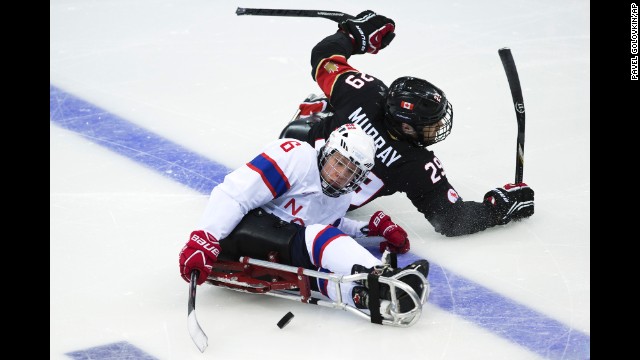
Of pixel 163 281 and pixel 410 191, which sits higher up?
pixel 410 191

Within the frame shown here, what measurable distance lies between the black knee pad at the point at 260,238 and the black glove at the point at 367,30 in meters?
1.51

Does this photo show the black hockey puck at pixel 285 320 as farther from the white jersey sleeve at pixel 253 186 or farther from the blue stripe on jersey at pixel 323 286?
the white jersey sleeve at pixel 253 186

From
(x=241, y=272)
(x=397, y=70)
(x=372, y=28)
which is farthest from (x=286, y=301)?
(x=397, y=70)

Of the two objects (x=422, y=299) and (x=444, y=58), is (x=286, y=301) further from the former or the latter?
(x=444, y=58)

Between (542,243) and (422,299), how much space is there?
107 cm

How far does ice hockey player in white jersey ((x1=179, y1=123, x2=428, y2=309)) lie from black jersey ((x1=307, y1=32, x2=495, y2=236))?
1.67 ft

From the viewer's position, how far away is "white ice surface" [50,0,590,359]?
445 cm

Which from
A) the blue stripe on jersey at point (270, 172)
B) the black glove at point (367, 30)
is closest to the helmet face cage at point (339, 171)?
the blue stripe on jersey at point (270, 172)

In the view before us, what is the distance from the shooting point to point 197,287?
15.8ft

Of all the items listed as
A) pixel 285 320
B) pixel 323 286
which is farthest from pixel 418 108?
pixel 285 320

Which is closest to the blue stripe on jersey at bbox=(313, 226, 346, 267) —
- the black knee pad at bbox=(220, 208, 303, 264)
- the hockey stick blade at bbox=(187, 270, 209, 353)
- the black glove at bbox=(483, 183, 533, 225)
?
the black knee pad at bbox=(220, 208, 303, 264)

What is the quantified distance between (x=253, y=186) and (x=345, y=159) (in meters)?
0.39

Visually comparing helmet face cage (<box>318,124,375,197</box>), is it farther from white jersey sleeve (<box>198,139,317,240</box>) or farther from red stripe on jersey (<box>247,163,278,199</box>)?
red stripe on jersey (<box>247,163,278,199</box>)

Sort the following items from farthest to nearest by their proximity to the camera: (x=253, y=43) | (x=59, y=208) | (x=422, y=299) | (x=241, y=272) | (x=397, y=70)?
(x=253, y=43) < (x=397, y=70) < (x=59, y=208) < (x=241, y=272) < (x=422, y=299)
